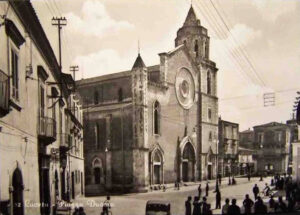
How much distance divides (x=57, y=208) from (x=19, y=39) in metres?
6.63

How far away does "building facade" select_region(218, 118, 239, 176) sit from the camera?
47.4 m

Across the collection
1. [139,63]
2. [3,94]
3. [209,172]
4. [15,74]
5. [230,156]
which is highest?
[139,63]

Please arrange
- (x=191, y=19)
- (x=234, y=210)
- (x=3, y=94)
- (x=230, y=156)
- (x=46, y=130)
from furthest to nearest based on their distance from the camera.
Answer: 1. (x=230, y=156)
2. (x=191, y=19)
3. (x=46, y=130)
4. (x=234, y=210)
5. (x=3, y=94)

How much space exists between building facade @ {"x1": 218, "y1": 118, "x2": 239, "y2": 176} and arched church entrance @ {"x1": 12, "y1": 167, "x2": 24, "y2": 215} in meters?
37.0

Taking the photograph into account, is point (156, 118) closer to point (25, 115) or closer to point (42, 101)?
point (42, 101)

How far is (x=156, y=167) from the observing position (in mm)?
32406

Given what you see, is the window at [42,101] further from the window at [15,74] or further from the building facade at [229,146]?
the building facade at [229,146]

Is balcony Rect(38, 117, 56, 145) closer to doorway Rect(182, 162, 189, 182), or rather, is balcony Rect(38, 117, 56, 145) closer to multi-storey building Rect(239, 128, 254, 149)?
doorway Rect(182, 162, 189, 182)

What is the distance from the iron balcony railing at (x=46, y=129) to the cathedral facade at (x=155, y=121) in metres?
A: 16.9

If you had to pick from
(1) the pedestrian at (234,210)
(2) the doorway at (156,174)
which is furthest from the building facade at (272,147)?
(1) the pedestrian at (234,210)

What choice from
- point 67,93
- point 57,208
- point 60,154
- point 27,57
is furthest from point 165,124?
point 27,57

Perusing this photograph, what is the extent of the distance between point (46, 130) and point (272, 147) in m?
33.3

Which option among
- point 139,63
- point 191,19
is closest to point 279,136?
point 191,19

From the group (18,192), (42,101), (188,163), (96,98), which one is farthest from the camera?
(188,163)
